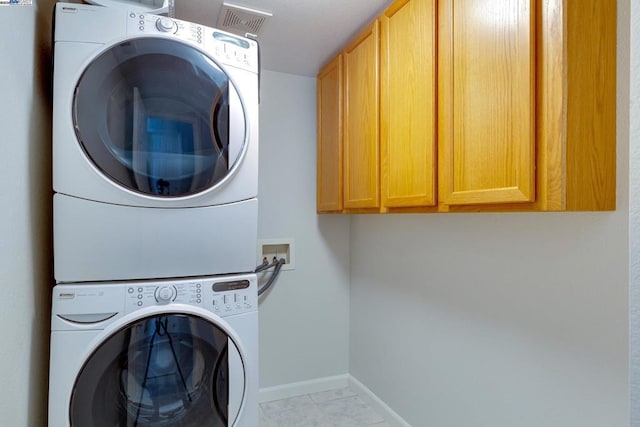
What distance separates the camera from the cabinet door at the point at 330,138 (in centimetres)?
190

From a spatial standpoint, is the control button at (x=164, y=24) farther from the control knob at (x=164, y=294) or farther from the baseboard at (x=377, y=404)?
the baseboard at (x=377, y=404)

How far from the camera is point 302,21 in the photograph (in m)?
1.62

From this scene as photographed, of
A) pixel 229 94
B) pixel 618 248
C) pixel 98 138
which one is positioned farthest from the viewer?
pixel 229 94

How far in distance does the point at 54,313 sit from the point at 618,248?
1610mm

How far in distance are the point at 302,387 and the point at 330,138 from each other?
157 centimetres

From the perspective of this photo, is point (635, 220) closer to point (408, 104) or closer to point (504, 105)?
point (504, 105)

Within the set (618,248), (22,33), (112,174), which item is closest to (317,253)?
(112,174)

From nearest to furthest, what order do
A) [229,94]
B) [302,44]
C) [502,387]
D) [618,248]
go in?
[618,248]
[229,94]
[502,387]
[302,44]

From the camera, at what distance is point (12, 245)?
0.90m

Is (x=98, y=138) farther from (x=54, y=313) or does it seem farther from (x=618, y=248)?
(x=618, y=248)

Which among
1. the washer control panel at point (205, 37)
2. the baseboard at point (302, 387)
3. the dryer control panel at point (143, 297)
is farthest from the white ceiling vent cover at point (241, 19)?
the baseboard at point (302, 387)

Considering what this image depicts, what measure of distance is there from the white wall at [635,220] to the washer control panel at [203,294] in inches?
39.2

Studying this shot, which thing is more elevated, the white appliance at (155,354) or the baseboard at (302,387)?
the white appliance at (155,354)

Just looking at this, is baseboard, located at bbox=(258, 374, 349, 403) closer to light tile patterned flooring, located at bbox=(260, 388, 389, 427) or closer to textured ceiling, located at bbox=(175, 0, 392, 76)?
light tile patterned flooring, located at bbox=(260, 388, 389, 427)
